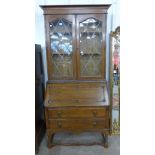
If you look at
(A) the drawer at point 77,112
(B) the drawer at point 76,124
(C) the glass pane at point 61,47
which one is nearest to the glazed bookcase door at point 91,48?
(C) the glass pane at point 61,47

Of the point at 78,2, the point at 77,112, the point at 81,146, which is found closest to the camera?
the point at 77,112

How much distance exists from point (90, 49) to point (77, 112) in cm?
86

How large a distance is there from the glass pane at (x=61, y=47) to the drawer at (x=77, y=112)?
1.55 ft

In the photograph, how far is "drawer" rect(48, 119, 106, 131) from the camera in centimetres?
226

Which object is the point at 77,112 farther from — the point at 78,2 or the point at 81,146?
the point at 78,2

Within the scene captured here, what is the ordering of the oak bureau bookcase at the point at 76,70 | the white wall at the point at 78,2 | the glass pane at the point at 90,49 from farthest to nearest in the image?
the white wall at the point at 78,2 → the glass pane at the point at 90,49 → the oak bureau bookcase at the point at 76,70

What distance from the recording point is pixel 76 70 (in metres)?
2.37

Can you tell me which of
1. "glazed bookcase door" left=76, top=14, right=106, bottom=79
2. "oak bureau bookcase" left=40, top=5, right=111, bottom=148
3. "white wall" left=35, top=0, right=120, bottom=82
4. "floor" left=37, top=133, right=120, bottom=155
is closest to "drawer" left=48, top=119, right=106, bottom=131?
"oak bureau bookcase" left=40, top=5, right=111, bottom=148

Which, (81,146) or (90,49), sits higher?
(90,49)

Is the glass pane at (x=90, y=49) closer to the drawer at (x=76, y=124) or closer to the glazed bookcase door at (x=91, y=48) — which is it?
the glazed bookcase door at (x=91, y=48)

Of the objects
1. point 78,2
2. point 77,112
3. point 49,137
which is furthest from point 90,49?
point 49,137

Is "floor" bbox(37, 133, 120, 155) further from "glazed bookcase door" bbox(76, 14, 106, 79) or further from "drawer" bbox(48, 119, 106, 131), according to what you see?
"glazed bookcase door" bbox(76, 14, 106, 79)

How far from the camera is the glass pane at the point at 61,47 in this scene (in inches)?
91.4
